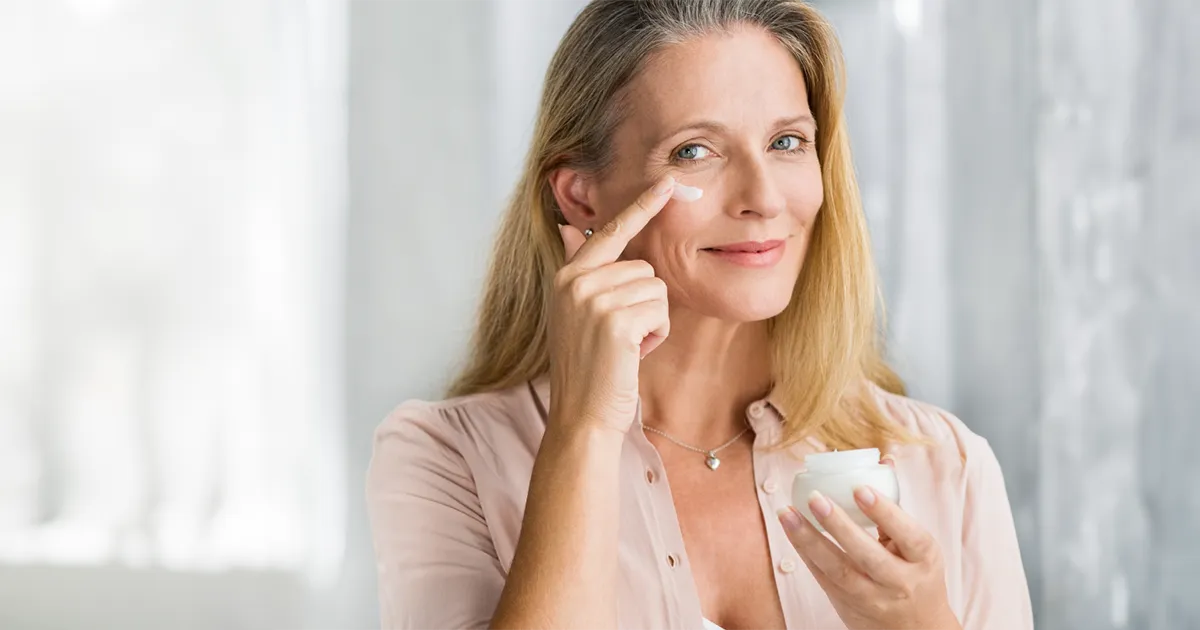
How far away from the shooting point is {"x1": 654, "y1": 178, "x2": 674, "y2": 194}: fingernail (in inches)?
61.2

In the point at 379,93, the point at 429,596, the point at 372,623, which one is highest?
the point at 379,93

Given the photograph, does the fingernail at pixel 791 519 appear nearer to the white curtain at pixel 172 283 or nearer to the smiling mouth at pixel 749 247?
the smiling mouth at pixel 749 247

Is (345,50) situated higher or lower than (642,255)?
Answer: higher

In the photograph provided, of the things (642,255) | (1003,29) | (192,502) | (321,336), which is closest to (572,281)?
(642,255)

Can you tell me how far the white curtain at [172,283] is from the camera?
293 centimetres

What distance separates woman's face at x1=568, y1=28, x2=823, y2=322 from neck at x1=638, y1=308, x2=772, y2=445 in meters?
0.09

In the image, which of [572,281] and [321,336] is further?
[321,336]

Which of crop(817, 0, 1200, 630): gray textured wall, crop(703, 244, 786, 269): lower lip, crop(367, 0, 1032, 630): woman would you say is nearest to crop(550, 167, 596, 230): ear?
crop(367, 0, 1032, 630): woman

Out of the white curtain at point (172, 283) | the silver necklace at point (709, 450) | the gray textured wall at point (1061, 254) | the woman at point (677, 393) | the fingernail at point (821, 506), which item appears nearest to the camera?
the fingernail at point (821, 506)

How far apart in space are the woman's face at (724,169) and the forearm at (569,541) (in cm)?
32

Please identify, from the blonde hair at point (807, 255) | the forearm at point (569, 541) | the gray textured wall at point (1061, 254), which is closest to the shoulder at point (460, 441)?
the blonde hair at point (807, 255)

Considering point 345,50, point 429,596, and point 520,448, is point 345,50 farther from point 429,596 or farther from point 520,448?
point 429,596

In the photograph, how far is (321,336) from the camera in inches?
116

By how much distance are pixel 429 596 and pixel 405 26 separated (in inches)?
73.5
